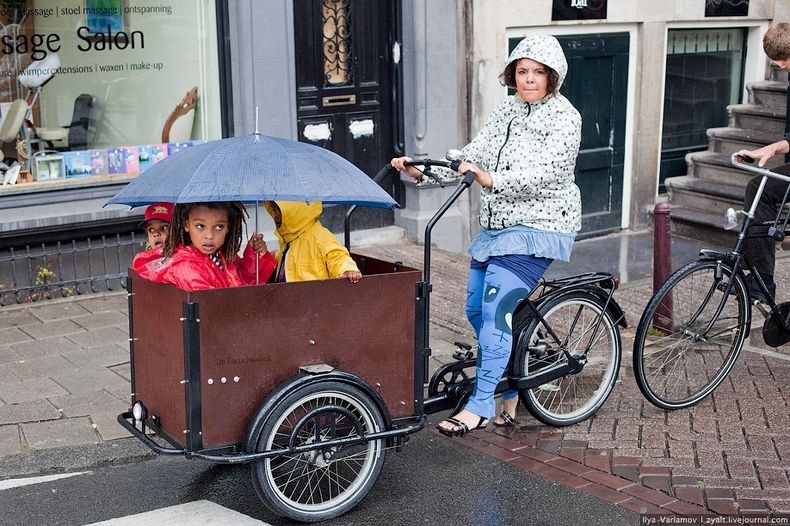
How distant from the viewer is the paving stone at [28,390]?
595 cm

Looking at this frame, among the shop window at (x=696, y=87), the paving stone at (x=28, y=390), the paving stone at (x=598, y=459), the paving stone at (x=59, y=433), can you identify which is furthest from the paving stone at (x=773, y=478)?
the shop window at (x=696, y=87)

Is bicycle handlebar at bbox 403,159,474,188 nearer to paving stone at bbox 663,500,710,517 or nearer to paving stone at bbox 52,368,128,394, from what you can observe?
paving stone at bbox 663,500,710,517

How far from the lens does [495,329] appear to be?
512cm

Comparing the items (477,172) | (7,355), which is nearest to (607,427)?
(477,172)

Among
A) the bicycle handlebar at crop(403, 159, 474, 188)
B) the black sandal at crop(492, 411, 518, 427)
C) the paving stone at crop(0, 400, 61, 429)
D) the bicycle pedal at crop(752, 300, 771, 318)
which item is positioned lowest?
the black sandal at crop(492, 411, 518, 427)

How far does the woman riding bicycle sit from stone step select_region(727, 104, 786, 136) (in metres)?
5.91

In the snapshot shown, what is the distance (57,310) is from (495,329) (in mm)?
3790

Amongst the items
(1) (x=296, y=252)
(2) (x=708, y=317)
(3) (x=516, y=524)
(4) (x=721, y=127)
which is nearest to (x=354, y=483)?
(3) (x=516, y=524)

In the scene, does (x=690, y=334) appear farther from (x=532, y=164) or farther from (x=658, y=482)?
(x=532, y=164)

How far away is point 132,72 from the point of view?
340 inches

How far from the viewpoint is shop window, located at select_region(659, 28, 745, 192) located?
1098 centimetres

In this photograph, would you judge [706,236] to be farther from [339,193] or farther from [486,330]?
[339,193]

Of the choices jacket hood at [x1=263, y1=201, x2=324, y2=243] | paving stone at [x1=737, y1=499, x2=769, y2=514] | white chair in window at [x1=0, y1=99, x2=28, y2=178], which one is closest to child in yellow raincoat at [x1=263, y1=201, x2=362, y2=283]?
jacket hood at [x1=263, y1=201, x2=324, y2=243]

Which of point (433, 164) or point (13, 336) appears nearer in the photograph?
point (433, 164)
